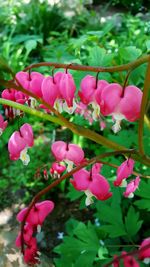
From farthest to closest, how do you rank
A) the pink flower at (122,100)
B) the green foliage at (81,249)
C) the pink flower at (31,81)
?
1. the green foliage at (81,249)
2. the pink flower at (31,81)
3. the pink flower at (122,100)

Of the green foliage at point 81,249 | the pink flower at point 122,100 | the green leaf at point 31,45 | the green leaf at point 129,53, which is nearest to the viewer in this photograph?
the pink flower at point 122,100

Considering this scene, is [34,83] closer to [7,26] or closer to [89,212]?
[89,212]

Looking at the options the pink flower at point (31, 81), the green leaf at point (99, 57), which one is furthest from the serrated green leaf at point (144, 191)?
the pink flower at point (31, 81)

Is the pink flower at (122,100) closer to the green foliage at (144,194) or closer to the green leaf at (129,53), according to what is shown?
the green leaf at (129,53)

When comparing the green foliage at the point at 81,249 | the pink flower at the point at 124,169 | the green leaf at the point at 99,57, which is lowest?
the green foliage at the point at 81,249

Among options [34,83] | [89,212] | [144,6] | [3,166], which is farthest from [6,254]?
[144,6]

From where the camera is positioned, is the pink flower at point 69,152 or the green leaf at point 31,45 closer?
the pink flower at point 69,152
